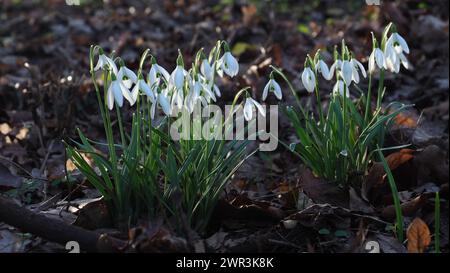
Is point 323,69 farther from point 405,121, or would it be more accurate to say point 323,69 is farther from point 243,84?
point 243,84

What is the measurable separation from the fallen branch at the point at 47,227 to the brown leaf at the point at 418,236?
882 millimetres

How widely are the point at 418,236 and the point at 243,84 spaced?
1.64m

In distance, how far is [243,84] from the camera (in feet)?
11.1

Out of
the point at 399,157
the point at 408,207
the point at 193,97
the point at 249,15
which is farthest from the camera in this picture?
the point at 249,15

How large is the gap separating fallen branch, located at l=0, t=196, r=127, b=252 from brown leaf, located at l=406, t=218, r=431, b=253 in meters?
0.88

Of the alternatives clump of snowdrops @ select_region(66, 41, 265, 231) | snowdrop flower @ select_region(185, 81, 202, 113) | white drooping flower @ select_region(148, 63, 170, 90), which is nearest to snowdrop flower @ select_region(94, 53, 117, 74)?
clump of snowdrops @ select_region(66, 41, 265, 231)

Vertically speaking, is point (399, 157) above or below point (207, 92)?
Answer: below

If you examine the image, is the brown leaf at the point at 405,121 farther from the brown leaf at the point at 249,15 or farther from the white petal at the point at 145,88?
the brown leaf at the point at 249,15

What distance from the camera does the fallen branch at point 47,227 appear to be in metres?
1.83

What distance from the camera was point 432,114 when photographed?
3.31m

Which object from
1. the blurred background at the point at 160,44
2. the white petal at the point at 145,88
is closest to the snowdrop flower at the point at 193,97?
the white petal at the point at 145,88

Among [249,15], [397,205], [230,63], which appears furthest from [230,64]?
[249,15]
